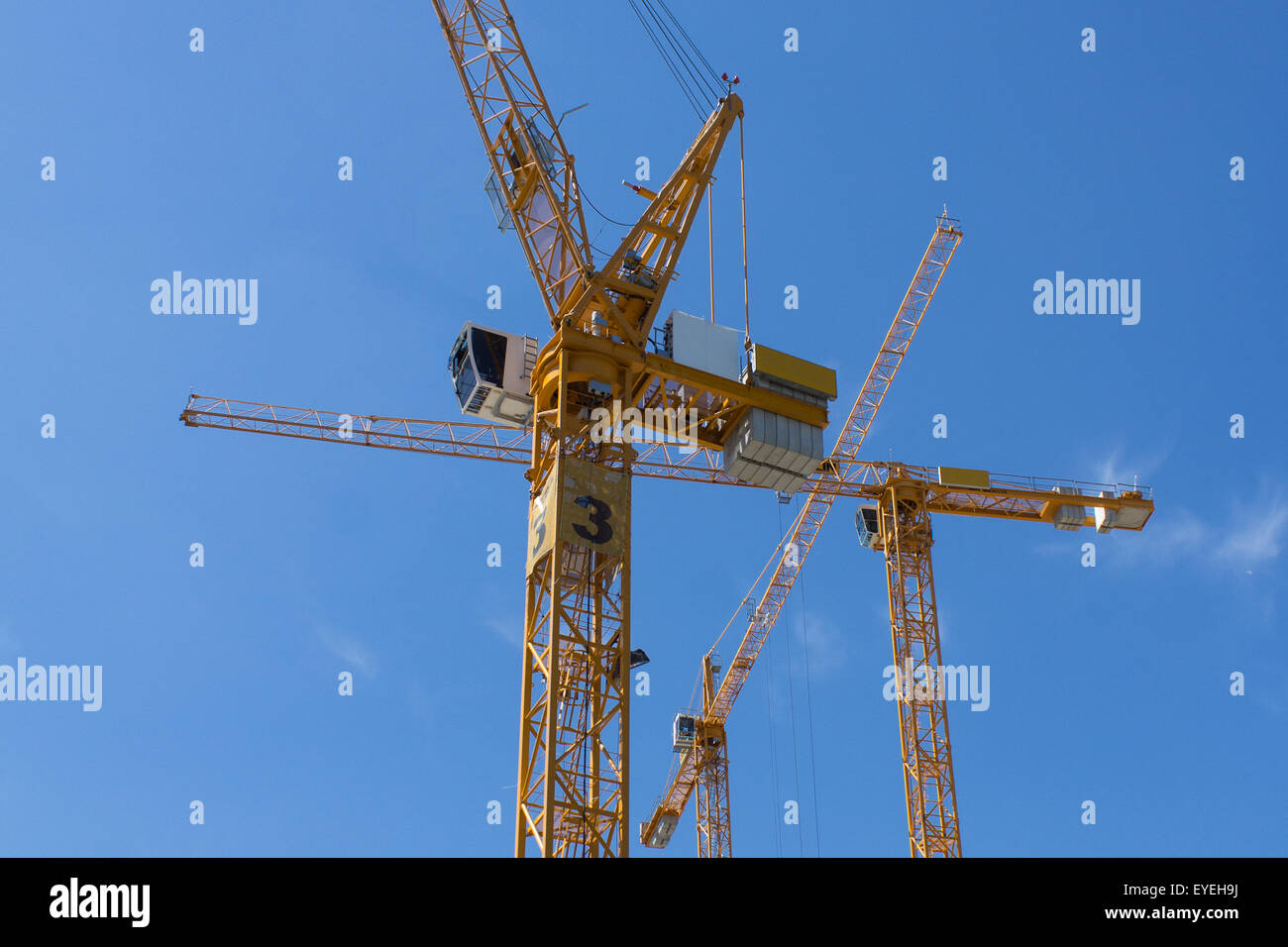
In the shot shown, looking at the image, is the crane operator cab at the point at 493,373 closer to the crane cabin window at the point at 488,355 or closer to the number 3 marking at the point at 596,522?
the crane cabin window at the point at 488,355

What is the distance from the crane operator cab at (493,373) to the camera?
2051 inches

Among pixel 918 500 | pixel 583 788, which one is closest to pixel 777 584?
pixel 918 500

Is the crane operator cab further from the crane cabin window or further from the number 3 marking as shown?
the number 3 marking

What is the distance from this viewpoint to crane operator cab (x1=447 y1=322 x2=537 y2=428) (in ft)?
171

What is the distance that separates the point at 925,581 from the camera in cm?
7644

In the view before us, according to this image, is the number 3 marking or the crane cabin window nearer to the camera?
the number 3 marking

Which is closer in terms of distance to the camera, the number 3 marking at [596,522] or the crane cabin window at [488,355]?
the number 3 marking at [596,522]

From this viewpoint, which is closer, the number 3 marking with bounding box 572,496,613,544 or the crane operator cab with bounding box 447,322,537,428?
the number 3 marking with bounding box 572,496,613,544

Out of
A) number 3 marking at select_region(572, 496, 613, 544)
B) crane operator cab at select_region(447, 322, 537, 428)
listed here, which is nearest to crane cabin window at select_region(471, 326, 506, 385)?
crane operator cab at select_region(447, 322, 537, 428)

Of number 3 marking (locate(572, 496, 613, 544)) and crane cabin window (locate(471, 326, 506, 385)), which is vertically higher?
crane cabin window (locate(471, 326, 506, 385))

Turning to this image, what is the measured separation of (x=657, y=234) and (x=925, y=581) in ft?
99.7

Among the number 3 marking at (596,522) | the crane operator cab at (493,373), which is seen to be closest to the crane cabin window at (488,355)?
the crane operator cab at (493,373)
